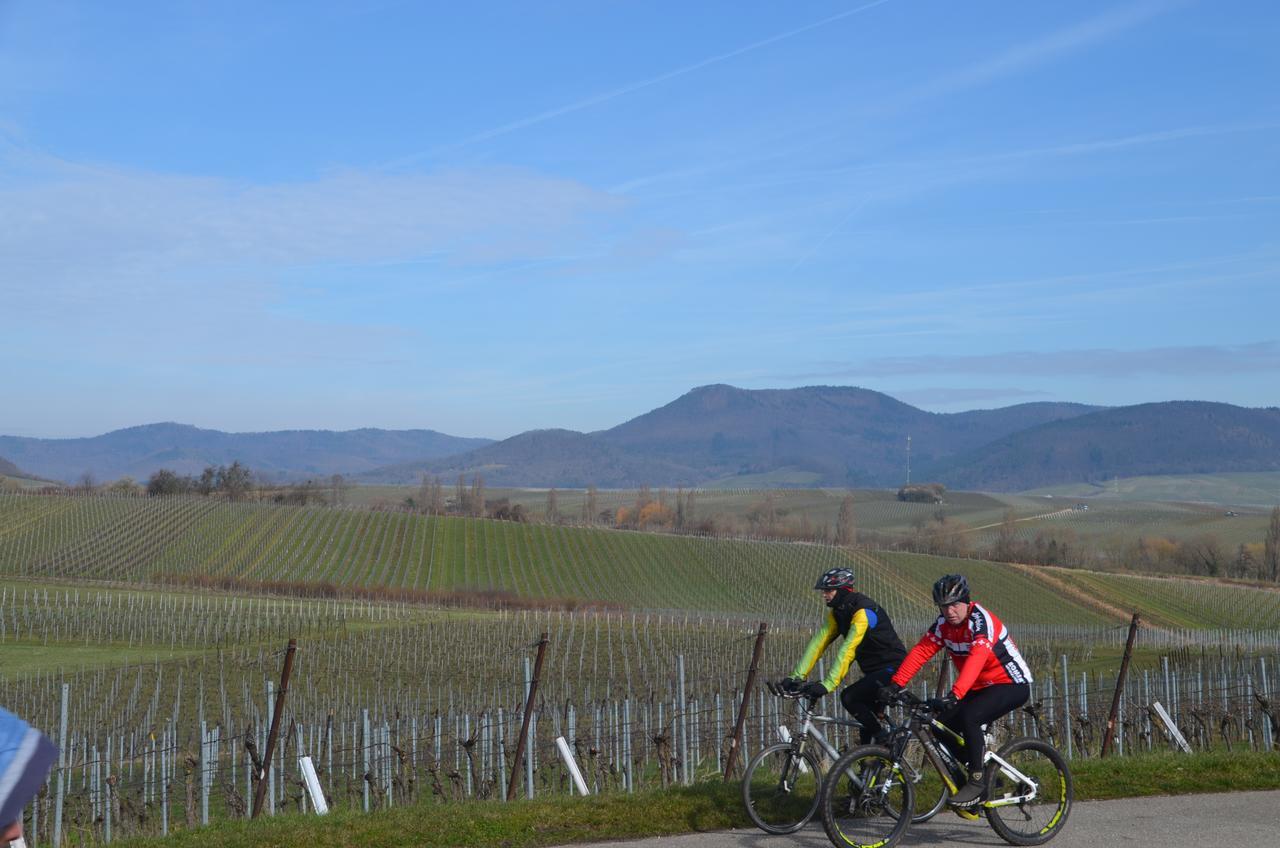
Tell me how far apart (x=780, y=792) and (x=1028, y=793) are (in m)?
1.60

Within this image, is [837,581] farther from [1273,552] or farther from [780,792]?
[1273,552]

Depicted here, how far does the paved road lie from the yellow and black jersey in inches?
44.3

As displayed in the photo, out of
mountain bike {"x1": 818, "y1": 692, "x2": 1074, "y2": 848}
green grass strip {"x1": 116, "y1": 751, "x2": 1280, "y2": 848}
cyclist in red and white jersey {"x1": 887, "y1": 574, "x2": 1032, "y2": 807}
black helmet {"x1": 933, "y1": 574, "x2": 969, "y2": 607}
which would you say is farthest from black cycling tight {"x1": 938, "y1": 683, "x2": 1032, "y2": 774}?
green grass strip {"x1": 116, "y1": 751, "x2": 1280, "y2": 848}

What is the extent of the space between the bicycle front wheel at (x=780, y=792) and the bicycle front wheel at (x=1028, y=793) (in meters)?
1.16

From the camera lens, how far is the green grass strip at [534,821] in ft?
27.6

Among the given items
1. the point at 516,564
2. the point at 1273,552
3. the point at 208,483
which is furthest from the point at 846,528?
the point at 208,483

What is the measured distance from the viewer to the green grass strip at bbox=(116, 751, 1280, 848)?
27.6ft

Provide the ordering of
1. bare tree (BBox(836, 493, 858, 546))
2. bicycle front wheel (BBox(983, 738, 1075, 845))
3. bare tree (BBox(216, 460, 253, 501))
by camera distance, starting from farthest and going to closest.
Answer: bare tree (BBox(216, 460, 253, 501)) → bare tree (BBox(836, 493, 858, 546)) → bicycle front wheel (BBox(983, 738, 1075, 845))

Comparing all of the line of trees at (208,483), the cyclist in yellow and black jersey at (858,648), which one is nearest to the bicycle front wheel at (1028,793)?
the cyclist in yellow and black jersey at (858,648)

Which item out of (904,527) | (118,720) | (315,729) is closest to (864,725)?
(315,729)

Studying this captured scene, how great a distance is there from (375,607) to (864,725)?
51.0 meters

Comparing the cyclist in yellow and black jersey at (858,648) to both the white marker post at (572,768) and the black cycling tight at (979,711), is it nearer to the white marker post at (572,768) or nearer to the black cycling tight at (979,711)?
the black cycling tight at (979,711)

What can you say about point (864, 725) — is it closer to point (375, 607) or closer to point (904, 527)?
point (375, 607)

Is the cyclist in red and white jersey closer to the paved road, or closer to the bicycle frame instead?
the bicycle frame
